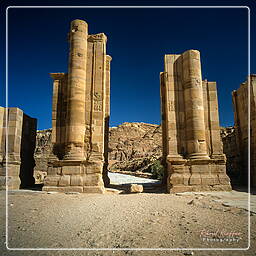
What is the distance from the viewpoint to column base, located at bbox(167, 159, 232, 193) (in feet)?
27.2

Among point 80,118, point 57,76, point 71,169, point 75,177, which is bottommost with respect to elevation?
point 75,177

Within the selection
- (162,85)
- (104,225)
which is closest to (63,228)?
(104,225)

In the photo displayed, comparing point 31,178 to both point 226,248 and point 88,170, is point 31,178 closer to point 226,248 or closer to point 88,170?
point 88,170

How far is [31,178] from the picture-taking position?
1277 cm

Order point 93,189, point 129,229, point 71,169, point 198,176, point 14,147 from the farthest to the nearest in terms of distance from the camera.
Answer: point 14,147 → point 71,169 → point 198,176 → point 93,189 → point 129,229

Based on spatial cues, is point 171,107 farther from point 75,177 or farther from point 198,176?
point 75,177

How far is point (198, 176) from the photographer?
27.8 ft

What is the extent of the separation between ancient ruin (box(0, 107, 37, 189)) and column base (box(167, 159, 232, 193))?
8.27m

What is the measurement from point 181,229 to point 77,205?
10.5 ft

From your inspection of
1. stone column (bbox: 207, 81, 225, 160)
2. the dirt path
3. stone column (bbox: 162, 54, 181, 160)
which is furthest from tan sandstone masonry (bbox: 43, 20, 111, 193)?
stone column (bbox: 207, 81, 225, 160)

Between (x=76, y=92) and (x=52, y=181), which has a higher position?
(x=76, y=92)

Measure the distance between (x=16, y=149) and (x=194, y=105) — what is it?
32.8 feet

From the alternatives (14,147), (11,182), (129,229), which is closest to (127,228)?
(129,229)

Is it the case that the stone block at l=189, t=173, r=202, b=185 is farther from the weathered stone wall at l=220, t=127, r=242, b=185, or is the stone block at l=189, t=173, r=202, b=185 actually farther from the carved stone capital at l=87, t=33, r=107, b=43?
the carved stone capital at l=87, t=33, r=107, b=43
